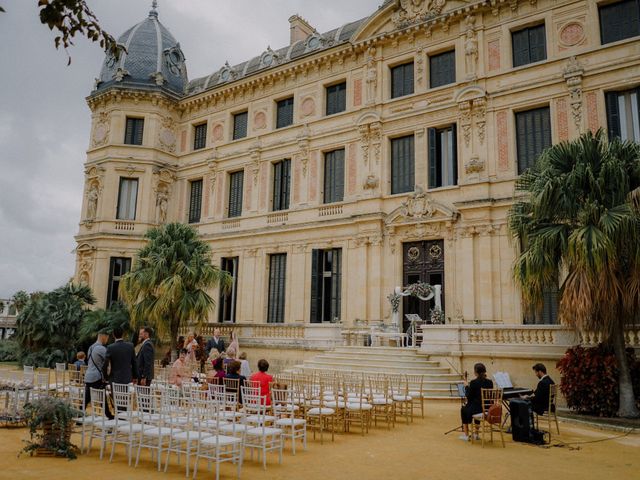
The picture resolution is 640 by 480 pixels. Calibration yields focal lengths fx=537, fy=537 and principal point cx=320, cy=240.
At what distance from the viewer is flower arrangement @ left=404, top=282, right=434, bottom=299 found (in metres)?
19.3

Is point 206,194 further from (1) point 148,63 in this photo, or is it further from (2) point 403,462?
(2) point 403,462

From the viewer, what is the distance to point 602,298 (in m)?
11.0

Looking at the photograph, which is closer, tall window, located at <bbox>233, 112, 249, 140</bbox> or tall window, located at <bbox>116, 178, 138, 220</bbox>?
tall window, located at <bbox>233, 112, 249, 140</bbox>

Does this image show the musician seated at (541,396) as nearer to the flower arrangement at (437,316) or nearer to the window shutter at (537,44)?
the flower arrangement at (437,316)

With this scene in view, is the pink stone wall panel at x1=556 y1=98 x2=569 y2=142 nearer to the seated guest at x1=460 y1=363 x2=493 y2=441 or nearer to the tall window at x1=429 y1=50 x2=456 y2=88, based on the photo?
the tall window at x1=429 y1=50 x2=456 y2=88

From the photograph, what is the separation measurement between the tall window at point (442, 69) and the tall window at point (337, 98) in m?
3.98

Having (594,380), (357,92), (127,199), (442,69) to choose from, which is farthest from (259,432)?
(127,199)

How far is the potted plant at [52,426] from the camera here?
23.9ft

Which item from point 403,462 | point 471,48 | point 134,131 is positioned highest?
point 471,48

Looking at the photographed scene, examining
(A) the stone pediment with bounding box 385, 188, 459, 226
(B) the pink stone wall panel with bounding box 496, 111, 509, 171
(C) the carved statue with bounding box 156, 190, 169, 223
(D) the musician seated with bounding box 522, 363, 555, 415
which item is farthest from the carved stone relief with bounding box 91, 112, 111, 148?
(D) the musician seated with bounding box 522, 363, 555, 415

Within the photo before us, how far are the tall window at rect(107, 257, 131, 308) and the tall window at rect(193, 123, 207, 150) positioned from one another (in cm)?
688

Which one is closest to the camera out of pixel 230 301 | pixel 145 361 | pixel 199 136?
pixel 145 361

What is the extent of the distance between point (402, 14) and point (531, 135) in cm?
755

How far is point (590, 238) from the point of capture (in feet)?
35.9
